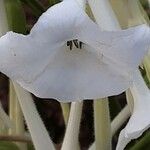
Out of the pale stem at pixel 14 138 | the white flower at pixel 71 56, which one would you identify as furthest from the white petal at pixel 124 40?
the pale stem at pixel 14 138

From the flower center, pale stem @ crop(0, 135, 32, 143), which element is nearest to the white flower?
the flower center

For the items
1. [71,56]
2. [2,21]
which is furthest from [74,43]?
[2,21]

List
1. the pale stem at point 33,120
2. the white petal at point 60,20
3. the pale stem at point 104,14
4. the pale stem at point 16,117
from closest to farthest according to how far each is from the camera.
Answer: the white petal at point 60,20, the pale stem at point 104,14, the pale stem at point 33,120, the pale stem at point 16,117

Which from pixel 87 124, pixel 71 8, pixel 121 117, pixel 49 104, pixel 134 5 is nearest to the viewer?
pixel 71 8

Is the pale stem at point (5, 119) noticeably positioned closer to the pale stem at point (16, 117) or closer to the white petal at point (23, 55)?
the pale stem at point (16, 117)

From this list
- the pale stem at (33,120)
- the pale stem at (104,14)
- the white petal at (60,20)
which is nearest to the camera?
the white petal at (60,20)

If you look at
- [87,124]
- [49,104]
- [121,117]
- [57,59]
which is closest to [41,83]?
[57,59]

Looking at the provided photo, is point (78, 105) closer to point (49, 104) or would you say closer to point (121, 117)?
point (121, 117)

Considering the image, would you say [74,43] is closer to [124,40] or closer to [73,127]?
[124,40]
